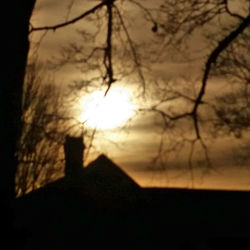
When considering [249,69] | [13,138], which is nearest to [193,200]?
[249,69]

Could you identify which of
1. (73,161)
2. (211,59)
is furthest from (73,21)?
(73,161)

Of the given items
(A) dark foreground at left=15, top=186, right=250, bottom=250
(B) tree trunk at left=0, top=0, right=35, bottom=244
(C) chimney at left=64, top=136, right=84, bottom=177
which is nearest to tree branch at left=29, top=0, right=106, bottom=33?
(B) tree trunk at left=0, top=0, right=35, bottom=244

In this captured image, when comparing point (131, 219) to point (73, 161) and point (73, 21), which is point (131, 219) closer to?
point (73, 161)

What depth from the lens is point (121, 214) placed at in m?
20.5

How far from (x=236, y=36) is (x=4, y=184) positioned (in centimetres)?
588

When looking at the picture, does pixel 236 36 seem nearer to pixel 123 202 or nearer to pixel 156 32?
pixel 156 32

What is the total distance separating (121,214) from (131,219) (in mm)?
339

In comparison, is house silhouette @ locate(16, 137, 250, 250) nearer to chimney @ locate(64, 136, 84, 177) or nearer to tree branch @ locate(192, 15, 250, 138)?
chimney @ locate(64, 136, 84, 177)

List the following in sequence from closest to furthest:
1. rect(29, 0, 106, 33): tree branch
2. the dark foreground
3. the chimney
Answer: rect(29, 0, 106, 33): tree branch
the chimney
the dark foreground

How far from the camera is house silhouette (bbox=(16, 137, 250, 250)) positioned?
1959 centimetres

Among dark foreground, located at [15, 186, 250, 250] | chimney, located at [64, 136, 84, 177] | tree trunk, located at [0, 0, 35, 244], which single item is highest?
tree trunk, located at [0, 0, 35, 244]

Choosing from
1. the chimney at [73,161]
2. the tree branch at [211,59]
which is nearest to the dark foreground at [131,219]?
the chimney at [73,161]

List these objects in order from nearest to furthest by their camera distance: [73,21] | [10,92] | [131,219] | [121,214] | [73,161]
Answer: [10,92], [73,21], [131,219], [121,214], [73,161]

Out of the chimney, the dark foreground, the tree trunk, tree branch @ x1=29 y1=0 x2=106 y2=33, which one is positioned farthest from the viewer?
the dark foreground
